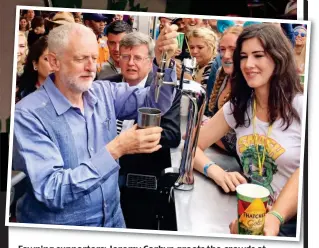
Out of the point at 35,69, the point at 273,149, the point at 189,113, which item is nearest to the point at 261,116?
the point at 273,149

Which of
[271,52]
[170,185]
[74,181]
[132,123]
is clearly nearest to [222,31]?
[271,52]

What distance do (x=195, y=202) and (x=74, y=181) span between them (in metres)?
0.48

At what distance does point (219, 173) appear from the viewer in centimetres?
172

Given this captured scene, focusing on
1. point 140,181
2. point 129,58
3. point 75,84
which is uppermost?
point 129,58

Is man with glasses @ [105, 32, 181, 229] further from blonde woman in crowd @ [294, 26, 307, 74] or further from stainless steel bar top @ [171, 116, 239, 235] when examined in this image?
blonde woman in crowd @ [294, 26, 307, 74]

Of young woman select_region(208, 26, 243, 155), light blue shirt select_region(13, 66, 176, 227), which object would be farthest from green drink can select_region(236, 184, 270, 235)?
light blue shirt select_region(13, 66, 176, 227)

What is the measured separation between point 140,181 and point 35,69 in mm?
593

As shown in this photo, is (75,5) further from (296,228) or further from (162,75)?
(296,228)

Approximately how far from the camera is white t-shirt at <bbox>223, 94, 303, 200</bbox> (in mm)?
1681

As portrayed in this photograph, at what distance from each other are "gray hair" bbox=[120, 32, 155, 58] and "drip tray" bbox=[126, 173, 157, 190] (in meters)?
0.47

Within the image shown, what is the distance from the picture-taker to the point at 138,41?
168 cm

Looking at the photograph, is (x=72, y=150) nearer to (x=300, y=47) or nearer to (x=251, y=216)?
(x=251, y=216)

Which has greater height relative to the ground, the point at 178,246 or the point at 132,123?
the point at 132,123

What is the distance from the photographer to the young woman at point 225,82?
5.44 feet
